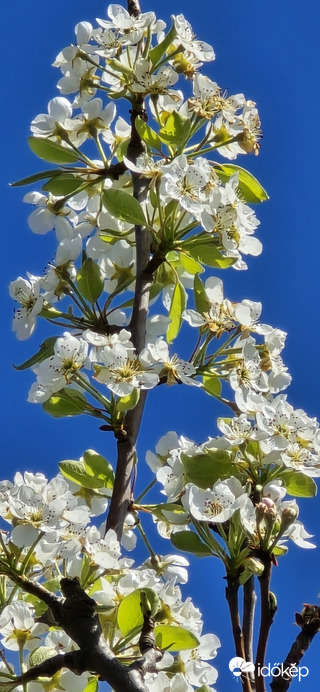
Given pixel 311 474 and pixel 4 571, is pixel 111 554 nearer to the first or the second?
pixel 4 571

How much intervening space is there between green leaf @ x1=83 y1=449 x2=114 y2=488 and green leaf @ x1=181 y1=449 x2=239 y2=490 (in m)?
0.20

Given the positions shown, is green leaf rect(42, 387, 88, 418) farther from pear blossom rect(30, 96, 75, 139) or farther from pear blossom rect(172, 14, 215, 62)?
pear blossom rect(172, 14, 215, 62)

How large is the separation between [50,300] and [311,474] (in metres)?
0.63

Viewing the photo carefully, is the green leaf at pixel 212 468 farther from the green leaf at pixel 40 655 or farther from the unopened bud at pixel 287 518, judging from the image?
the green leaf at pixel 40 655

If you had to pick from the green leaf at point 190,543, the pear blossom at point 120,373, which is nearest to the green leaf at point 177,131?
the pear blossom at point 120,373

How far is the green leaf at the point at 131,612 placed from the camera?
147 centimetres

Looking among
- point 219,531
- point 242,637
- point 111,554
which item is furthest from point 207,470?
point 242,637

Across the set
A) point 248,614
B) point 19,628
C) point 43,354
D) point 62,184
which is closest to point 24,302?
point 43,354

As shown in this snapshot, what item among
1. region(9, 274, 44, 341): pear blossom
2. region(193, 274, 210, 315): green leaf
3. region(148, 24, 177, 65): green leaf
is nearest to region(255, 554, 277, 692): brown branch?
region(193, 274, 210, 315): green leaf

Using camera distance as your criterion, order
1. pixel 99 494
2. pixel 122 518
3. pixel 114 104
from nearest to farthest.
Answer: pixel 122 518 → pixel 99 494 → pixel 114 104

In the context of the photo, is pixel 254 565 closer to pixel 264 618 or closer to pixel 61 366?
pixel 264 618

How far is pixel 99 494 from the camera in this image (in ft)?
6.03

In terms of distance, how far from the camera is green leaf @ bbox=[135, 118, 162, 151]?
1878 millimetres

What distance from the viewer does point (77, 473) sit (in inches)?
70.2
